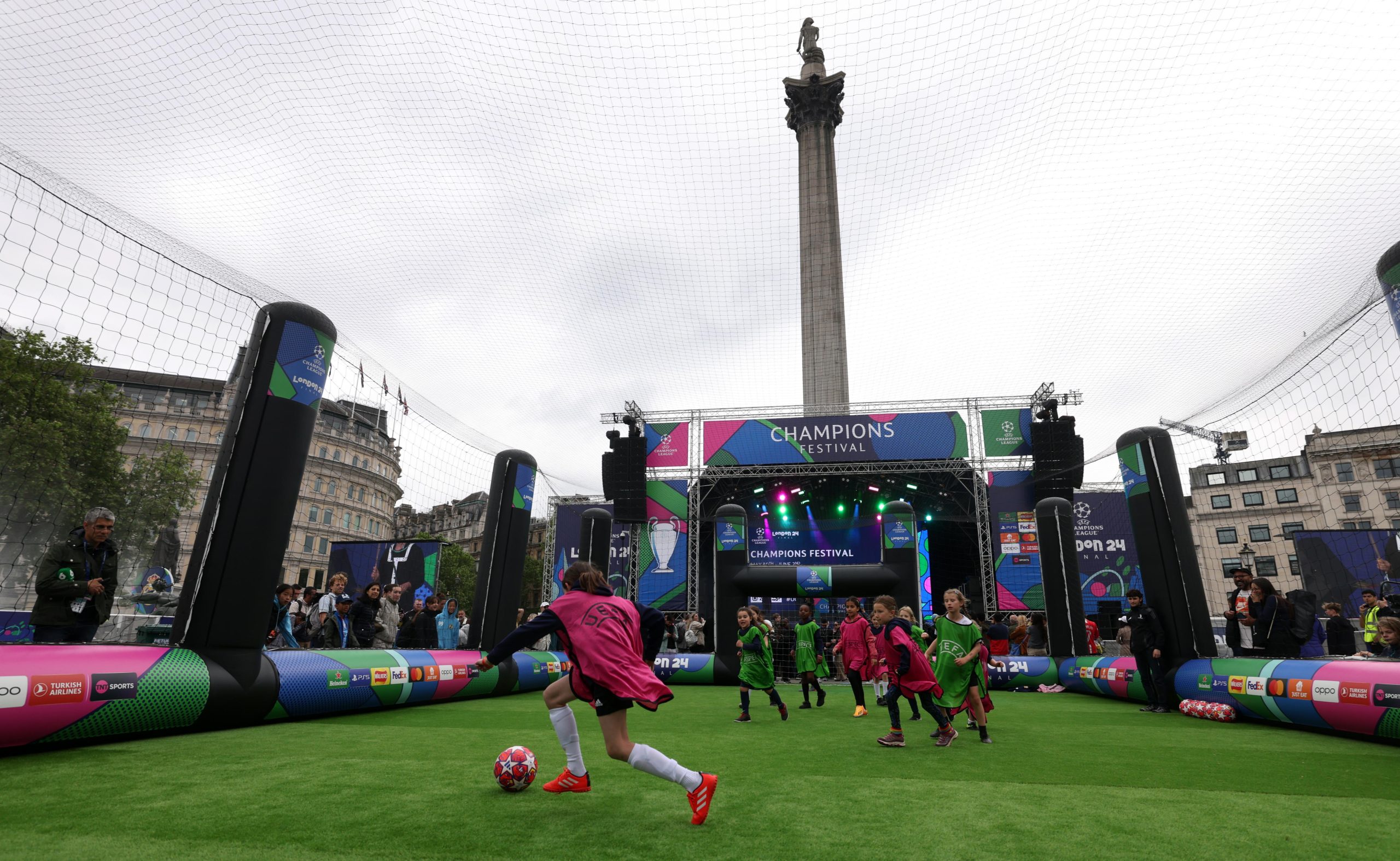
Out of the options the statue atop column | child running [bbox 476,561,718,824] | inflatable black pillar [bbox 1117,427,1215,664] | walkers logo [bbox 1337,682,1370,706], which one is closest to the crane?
inflatable black pillar [bbox 1117,427,1215,664]

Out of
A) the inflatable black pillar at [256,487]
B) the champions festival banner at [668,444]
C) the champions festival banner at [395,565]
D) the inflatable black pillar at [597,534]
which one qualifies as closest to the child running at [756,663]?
the inflatable black pillar at [256,487]

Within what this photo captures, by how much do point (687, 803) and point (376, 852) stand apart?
182cm

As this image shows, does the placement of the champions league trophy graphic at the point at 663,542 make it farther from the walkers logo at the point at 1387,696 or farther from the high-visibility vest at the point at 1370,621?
the walkers logo at the point at 1387,696

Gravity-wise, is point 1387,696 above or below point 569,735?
above

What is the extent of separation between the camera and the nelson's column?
122 feet

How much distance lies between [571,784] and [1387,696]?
818 centimetres

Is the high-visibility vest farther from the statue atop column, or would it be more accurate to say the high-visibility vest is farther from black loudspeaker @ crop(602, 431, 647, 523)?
the statue atop column

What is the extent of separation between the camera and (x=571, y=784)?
4594 mm

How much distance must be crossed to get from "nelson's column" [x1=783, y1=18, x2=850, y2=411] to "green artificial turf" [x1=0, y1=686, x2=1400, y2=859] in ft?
91.1

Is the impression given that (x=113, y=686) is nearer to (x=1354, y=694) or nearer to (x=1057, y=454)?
(x=1354, y=694)

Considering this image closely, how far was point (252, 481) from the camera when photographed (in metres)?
7.55

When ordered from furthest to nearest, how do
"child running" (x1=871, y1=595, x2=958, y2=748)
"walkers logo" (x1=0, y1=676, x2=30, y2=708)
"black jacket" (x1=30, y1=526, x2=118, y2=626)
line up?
"child running" (x1=871, y1=595, x2=958, y2=748), "black jacket" (x1=30, y1=526, x2=118, y2=626), "walkers logo" (x1=0, y1=676, x2=30, y2=708)

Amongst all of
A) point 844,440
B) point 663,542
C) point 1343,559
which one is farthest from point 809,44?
point 1343,559

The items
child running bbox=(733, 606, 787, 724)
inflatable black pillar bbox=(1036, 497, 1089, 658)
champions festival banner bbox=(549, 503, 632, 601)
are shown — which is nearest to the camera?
child running bbox=(733, 606, 787, 724)
